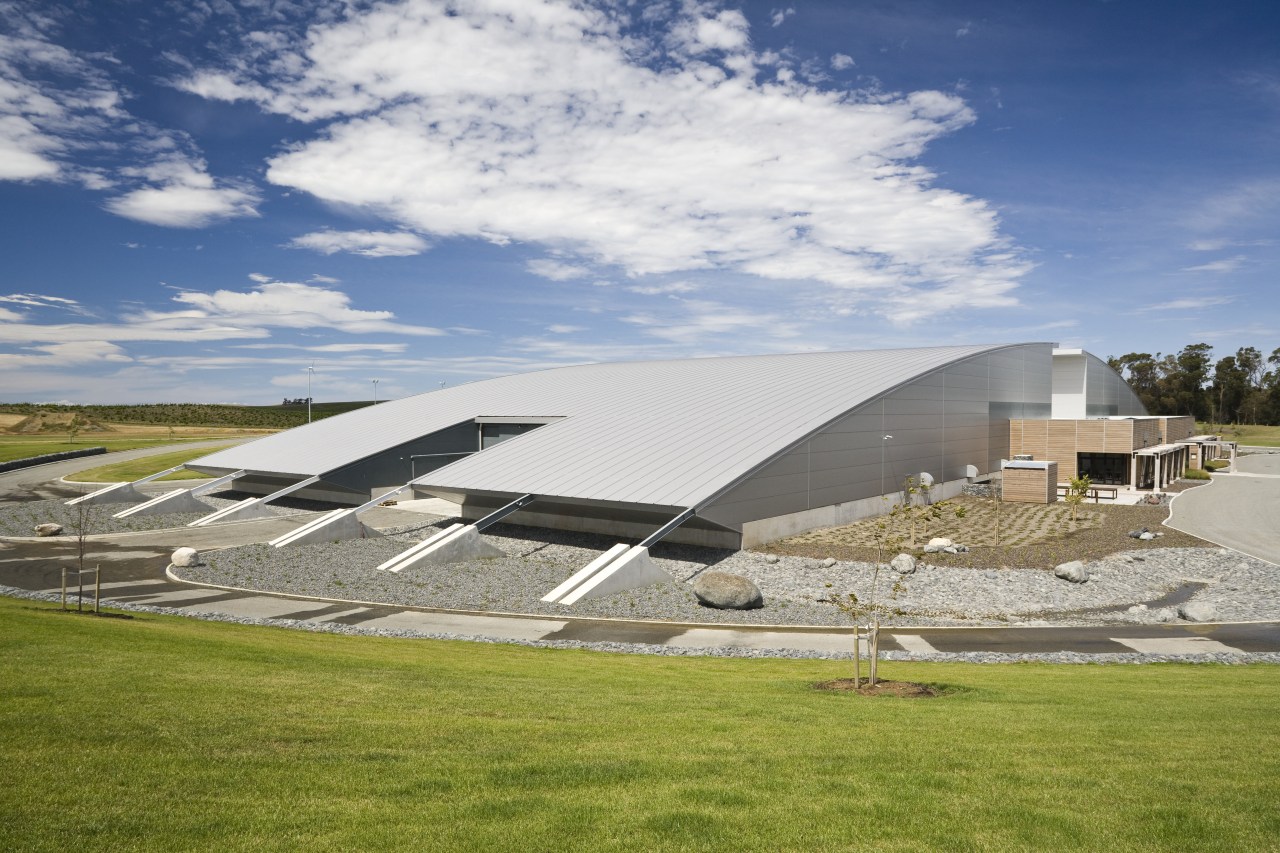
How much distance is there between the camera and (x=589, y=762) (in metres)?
7.94

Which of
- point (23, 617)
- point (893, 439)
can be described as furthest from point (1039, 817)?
point (893, 439)

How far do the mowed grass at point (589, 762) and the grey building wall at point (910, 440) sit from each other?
15.4m

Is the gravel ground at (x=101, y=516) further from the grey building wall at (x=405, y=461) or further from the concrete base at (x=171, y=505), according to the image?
the grey building wall at (x=405, y=461)

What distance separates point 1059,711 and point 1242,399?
15183cm

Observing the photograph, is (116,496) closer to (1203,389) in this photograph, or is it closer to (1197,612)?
(1197,612)

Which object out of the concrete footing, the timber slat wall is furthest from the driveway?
the concrete footing

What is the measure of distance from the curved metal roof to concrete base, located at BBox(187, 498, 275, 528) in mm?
2720

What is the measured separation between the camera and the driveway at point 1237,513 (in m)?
30.2

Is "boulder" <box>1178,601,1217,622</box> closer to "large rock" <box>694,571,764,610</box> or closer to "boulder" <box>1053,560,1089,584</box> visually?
"boulder" <box>1053,560,1089,584</box>

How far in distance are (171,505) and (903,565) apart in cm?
3561

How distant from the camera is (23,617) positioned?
15109mm

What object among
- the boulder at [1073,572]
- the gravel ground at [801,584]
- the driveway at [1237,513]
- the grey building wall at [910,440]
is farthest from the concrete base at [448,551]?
the driveway at [1237,513]

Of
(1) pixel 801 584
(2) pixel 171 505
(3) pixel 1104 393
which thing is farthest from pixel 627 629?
(3) pixel 1104 393

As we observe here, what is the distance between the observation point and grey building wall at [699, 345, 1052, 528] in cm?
2877
